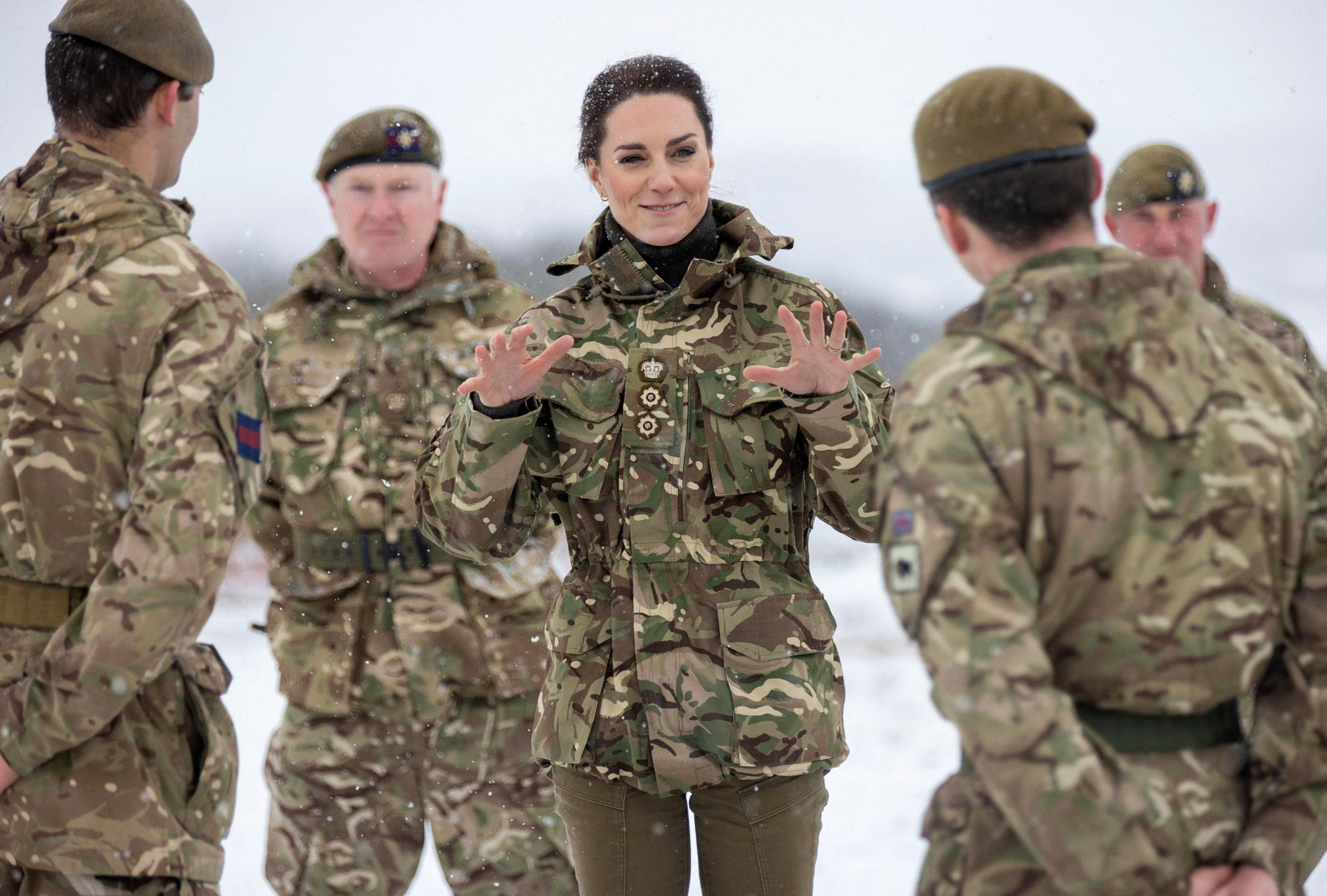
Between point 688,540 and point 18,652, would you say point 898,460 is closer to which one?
point 688,540

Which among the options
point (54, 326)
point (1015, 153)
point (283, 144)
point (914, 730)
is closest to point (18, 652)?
point (54, 326)

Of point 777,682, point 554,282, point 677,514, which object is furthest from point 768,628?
point 554,282

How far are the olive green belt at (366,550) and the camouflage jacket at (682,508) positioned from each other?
2.66 ft

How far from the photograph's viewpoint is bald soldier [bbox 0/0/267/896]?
1.83 metres

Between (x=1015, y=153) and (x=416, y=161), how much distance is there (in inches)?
81.2

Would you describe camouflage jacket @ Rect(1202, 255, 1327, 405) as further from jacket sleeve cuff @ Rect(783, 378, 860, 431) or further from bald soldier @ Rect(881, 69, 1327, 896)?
bald soldier @ Rect(881, 69, 1327, 896)

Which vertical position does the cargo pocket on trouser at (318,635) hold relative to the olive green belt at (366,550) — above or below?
below

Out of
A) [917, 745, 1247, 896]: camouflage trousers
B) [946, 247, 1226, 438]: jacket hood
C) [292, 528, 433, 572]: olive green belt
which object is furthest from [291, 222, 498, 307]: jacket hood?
[917, 745, 1247, 896]: camouflage trousers

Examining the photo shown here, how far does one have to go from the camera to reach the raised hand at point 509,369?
2078 millimetres

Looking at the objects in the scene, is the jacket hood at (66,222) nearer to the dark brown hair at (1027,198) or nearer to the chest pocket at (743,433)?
the chest pocket at (743,433)

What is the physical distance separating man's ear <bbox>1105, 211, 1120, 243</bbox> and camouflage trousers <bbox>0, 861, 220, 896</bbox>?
2267mm

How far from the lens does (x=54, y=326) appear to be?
190 centimetres

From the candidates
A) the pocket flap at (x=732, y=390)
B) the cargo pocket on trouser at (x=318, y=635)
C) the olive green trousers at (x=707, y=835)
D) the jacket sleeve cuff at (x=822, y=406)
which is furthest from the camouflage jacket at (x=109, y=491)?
the cargo pocket on trouser at (x=318, y=635)

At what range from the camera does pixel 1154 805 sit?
1387mm
